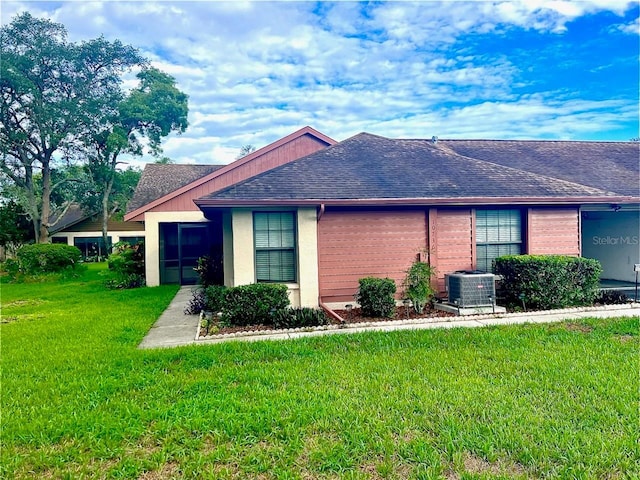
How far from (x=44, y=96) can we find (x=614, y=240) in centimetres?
2851

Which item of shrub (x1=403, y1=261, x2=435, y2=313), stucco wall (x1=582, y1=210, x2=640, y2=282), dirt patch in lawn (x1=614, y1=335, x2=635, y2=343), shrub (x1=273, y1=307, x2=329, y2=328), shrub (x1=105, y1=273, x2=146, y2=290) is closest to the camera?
dirt patch in lawn (x1=614, y1=335, x2=635, y2=343)

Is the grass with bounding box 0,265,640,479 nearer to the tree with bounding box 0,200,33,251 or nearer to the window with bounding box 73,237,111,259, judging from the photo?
the tree with bounding box 0,200,33,251

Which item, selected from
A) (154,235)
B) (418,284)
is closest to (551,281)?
(418,284)

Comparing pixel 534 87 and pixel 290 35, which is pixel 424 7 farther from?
pixel 534 87

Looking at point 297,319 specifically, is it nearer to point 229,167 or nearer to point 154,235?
point 229,167

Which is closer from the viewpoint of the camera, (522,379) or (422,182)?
(522,379)

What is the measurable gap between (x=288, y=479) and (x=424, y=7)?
31.7ft

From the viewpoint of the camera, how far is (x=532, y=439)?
3.13 m

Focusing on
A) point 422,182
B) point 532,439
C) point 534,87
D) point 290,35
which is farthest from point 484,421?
point 534,87

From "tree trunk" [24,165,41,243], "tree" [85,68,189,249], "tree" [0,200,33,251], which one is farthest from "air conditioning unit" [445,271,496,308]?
"tree" [0,200,33,251]

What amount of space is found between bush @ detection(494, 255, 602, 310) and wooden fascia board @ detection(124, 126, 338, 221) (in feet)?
28.7

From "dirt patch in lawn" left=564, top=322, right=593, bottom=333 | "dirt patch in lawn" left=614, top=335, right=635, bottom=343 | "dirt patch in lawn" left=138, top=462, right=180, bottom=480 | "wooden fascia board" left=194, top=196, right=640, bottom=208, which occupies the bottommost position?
"dirt patch in lawn" left=138, top=462, right=180, bottom=480

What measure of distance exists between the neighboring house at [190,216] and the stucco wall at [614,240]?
30.6ft

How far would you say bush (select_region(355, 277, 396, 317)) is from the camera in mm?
7801
